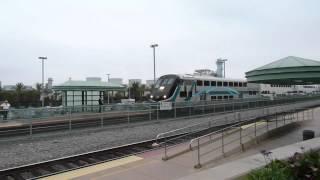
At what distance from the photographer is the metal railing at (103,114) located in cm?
1684

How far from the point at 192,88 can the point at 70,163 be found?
835 inches

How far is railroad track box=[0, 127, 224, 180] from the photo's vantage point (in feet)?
33.3

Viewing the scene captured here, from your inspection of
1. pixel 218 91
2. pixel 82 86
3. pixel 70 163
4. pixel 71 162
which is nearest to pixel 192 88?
pixel 218 91

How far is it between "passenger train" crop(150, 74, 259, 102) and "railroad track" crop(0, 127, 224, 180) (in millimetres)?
14856

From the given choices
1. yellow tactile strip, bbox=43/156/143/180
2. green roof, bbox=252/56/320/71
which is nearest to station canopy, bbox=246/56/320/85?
green roof, bbox=252/56/320/71

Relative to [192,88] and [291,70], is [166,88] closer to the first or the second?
[192,88]

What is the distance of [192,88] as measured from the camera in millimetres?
31359

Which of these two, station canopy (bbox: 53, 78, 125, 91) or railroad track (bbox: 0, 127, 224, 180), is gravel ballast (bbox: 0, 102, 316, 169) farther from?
station canopy (bbox: 53, 78, 125, 91)

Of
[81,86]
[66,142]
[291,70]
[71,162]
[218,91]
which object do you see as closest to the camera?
[71,162]

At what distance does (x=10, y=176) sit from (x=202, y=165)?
6.53 meters

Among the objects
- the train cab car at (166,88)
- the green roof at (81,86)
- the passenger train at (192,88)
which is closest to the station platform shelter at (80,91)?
the green roof at (81,86)

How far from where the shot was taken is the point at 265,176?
5.51 m

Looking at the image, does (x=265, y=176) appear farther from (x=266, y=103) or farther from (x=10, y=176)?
(x=266, y=103)

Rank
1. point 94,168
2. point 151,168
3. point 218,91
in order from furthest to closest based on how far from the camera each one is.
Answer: point 218,91 → point 94,168 → point 151,168
